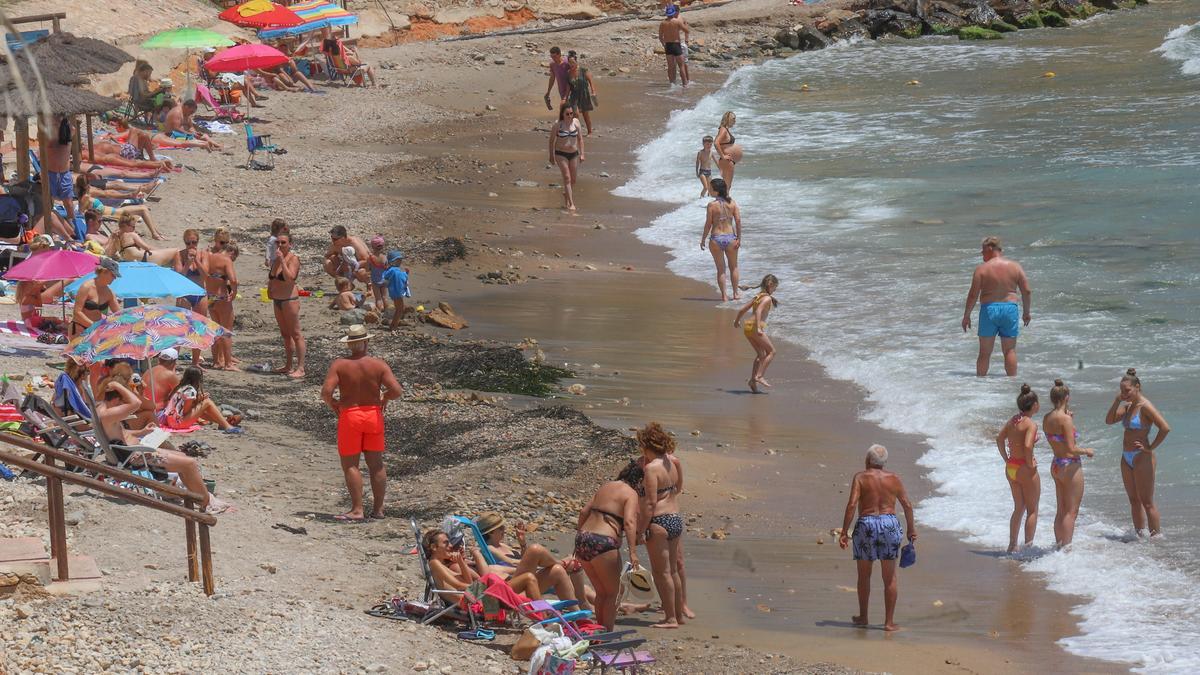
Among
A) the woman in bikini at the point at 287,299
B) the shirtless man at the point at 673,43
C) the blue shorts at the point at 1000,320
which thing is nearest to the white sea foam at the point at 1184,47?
the shirtless man at the point at 673,43

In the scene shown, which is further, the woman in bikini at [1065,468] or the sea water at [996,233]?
the sea water at [996,233]

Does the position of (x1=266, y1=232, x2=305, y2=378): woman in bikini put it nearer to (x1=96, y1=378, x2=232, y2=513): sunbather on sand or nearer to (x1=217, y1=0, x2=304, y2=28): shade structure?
(x1=96, y1=378, x2=232, y2=513): sunbather on sand

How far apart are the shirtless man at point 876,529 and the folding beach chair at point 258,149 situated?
48.8 ft

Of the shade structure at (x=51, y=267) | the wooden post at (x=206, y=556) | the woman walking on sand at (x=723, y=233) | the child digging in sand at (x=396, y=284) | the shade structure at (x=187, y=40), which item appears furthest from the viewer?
the shade structure at (x=187, y=40)

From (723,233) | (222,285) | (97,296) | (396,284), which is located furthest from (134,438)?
(723,233)

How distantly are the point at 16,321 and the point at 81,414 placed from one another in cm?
416

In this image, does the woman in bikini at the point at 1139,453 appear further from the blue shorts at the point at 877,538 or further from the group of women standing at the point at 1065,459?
the blue shorts at the point at 877,538

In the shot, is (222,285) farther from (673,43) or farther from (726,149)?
(673,43)

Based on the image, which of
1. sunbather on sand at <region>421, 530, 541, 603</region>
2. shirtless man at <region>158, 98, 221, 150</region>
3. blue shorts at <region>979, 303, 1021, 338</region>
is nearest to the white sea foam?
shirtless man at <region>158, 98, 221, 150</region>

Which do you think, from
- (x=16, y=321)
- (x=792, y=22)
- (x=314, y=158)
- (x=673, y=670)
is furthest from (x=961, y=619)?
(x=792, y=22)

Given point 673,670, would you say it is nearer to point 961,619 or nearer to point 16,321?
point 961,619

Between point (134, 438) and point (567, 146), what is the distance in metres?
11.8

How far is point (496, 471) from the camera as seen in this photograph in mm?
11055

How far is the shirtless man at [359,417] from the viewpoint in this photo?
10188mm
